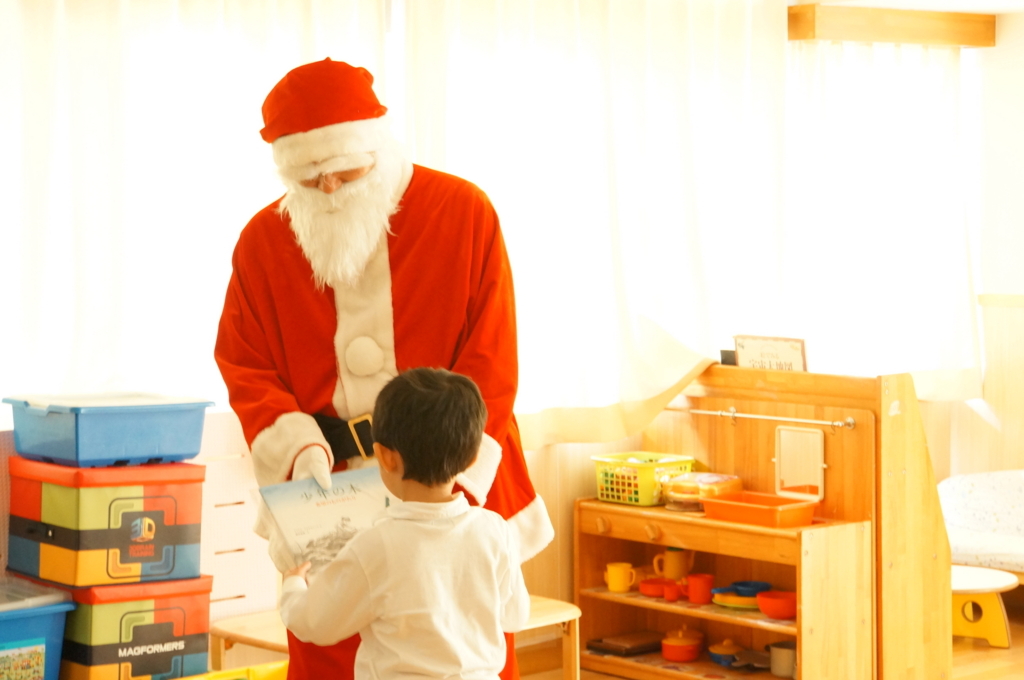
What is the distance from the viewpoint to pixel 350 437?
2.11 m

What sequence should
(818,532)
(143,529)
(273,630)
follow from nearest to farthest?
(143,529)
(273,630)
(818,532)

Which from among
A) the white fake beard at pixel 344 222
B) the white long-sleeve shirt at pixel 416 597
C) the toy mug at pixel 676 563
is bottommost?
the toy mug at pixel 676 563

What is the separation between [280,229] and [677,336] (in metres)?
2.17

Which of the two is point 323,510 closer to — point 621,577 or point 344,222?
point 344,222

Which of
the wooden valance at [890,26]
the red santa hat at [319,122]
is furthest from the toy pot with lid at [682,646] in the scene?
the red santa hat at [319,122]

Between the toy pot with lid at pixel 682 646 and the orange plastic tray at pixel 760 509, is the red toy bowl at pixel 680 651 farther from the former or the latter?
the orange plastic tray at pixel 760 509

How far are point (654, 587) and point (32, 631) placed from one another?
192 cm

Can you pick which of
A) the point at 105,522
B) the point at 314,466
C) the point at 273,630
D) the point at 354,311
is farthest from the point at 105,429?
the point at 314,466

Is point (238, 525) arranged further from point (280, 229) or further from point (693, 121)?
point (693, 121)

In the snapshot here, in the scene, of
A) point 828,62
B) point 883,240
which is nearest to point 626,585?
point 883,240

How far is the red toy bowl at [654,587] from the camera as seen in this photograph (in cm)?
400

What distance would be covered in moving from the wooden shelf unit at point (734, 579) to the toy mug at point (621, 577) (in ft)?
0.10

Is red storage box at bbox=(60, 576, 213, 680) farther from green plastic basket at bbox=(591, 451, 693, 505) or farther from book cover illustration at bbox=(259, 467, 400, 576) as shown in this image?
green plastic basket at bbox=(591, 451, 693, 505)

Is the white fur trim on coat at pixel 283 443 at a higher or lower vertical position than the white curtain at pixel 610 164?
lower
